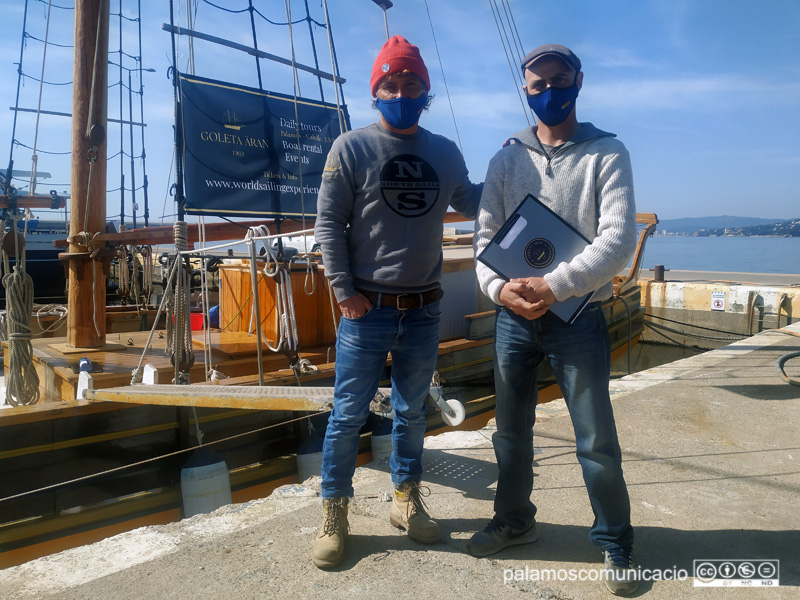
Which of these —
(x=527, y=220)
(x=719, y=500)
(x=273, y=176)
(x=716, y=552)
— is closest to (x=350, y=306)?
(x=527, y=220)

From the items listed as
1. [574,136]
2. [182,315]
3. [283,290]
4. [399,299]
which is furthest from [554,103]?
[182,315]

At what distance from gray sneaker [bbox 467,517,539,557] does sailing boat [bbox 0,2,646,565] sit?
2.97 ft

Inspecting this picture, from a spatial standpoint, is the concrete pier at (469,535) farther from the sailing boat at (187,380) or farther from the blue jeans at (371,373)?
the sailing boat at (187,380)

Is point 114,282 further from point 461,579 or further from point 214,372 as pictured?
point 461,579

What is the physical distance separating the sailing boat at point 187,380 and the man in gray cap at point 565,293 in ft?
3.14

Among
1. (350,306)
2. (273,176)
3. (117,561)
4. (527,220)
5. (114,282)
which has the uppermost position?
(114,282)

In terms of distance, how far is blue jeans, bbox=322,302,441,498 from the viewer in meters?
2.20

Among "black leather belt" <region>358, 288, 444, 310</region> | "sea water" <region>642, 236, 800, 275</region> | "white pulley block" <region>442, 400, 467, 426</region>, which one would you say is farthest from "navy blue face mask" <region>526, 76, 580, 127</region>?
Result: "sea water" <region>642, 236, 800, 275</region>

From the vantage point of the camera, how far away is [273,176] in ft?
20.1

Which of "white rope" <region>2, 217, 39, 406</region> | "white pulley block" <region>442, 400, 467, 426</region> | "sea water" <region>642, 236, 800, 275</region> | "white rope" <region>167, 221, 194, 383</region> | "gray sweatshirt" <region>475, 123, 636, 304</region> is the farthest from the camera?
"sea water" <region>642, 236, 800, 275</region>

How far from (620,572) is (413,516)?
30.3 inches

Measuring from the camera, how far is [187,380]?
4.29 m

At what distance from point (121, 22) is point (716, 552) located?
65.2 ft

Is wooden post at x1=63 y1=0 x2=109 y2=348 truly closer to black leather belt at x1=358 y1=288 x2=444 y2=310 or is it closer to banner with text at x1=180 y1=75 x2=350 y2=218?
banner with text at x1=180 y1=75 x2=350 y2=218
